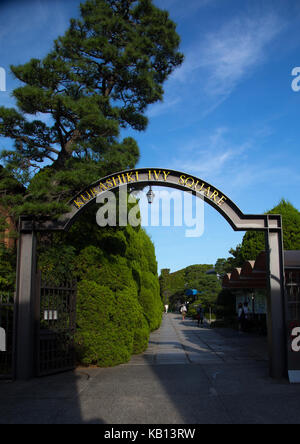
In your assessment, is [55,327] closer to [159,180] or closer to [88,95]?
[159,180]

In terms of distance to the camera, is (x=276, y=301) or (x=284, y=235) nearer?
(x=276, y=301)

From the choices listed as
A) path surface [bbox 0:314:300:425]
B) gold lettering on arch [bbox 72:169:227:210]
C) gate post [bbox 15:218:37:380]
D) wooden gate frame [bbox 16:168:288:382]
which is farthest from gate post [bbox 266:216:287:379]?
gate post [bbox 15:218:37:380]

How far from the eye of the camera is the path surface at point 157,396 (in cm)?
522

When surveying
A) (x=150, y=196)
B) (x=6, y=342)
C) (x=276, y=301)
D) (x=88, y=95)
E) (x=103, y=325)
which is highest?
(x=88, y=95)

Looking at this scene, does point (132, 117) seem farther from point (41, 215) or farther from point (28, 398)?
point (28, 398)

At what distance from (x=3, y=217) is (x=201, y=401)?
18.9 ft

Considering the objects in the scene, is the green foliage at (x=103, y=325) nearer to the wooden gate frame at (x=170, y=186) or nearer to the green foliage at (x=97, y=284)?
the green foliage at (x=97, y=284)

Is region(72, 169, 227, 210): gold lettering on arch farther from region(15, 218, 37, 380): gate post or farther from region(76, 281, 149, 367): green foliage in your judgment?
region(76, 281, 149, 367): green foliage

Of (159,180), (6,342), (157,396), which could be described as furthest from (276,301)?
(6,342)

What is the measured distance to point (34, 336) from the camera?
8242 millimetres

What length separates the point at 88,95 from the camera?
10.3 metres

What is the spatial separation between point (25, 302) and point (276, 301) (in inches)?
210

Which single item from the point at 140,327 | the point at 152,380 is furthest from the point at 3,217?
the point at 140,327

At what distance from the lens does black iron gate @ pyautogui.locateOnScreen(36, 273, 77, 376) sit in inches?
332
